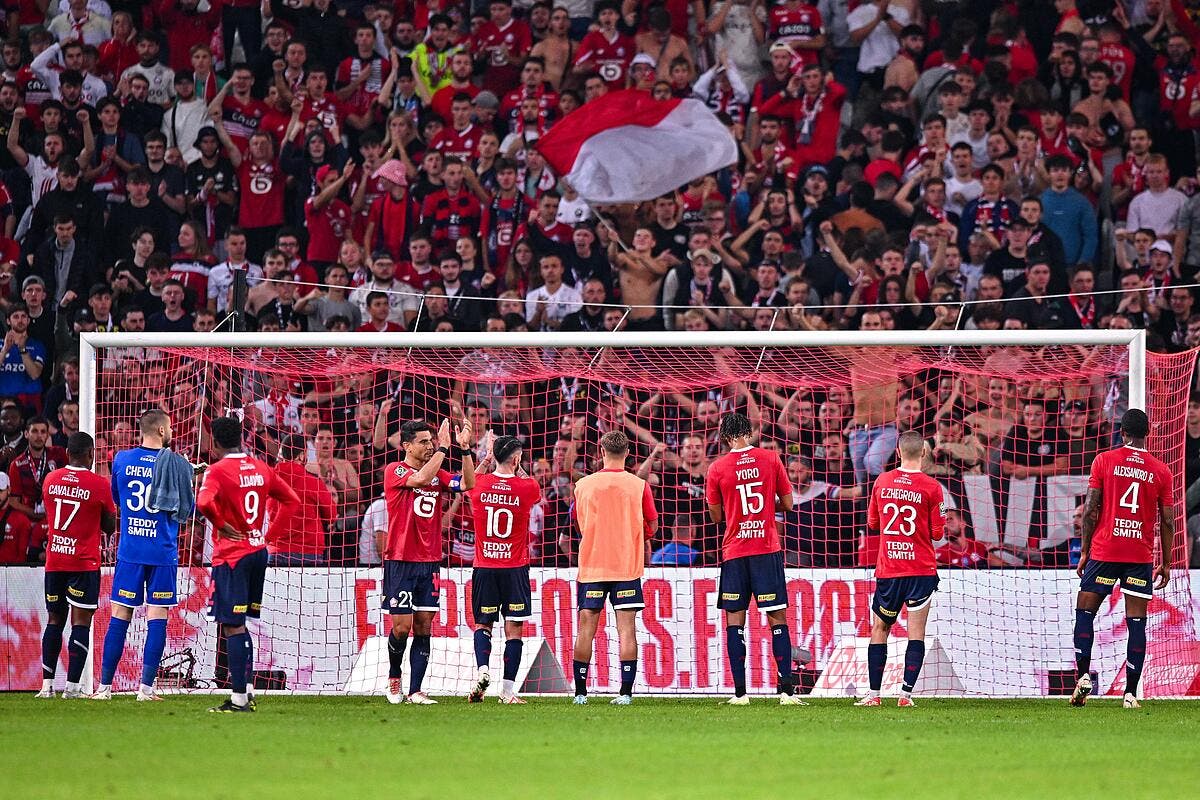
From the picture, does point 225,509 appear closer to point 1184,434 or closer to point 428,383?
point 428,383

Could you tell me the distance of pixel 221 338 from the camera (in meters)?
14.1

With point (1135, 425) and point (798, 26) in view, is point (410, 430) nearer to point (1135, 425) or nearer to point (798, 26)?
point (1135, 425)

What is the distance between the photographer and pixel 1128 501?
1231 cm

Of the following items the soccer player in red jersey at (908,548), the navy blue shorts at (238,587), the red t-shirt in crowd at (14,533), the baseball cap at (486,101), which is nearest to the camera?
the navy blue shorts at (238,587)

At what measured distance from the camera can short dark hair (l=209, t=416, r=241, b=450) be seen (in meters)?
11.1

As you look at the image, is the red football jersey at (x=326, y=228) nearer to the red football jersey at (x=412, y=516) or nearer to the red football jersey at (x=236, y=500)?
the red football jersey at (x=412, y=516)

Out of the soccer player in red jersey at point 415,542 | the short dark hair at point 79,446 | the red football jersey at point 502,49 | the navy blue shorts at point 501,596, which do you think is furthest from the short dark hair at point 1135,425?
the red football jersey at point 502,49

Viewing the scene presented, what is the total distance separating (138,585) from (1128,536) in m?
7.58

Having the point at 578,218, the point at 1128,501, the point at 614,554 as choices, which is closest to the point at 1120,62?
the point at 578,218

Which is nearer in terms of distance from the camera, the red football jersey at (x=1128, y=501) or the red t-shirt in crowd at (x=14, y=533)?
the red football jersey at (x=1128, y=501)

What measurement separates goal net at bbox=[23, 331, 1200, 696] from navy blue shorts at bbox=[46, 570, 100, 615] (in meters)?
1.50

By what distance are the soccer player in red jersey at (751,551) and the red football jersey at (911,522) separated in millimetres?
769

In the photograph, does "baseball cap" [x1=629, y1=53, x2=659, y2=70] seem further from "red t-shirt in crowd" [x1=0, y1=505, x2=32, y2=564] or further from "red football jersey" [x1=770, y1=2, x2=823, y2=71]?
"red t-shirt in crowd" [x1=0, y1=505, x2=32, y2=564]

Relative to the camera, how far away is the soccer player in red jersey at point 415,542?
1223 centimetres
